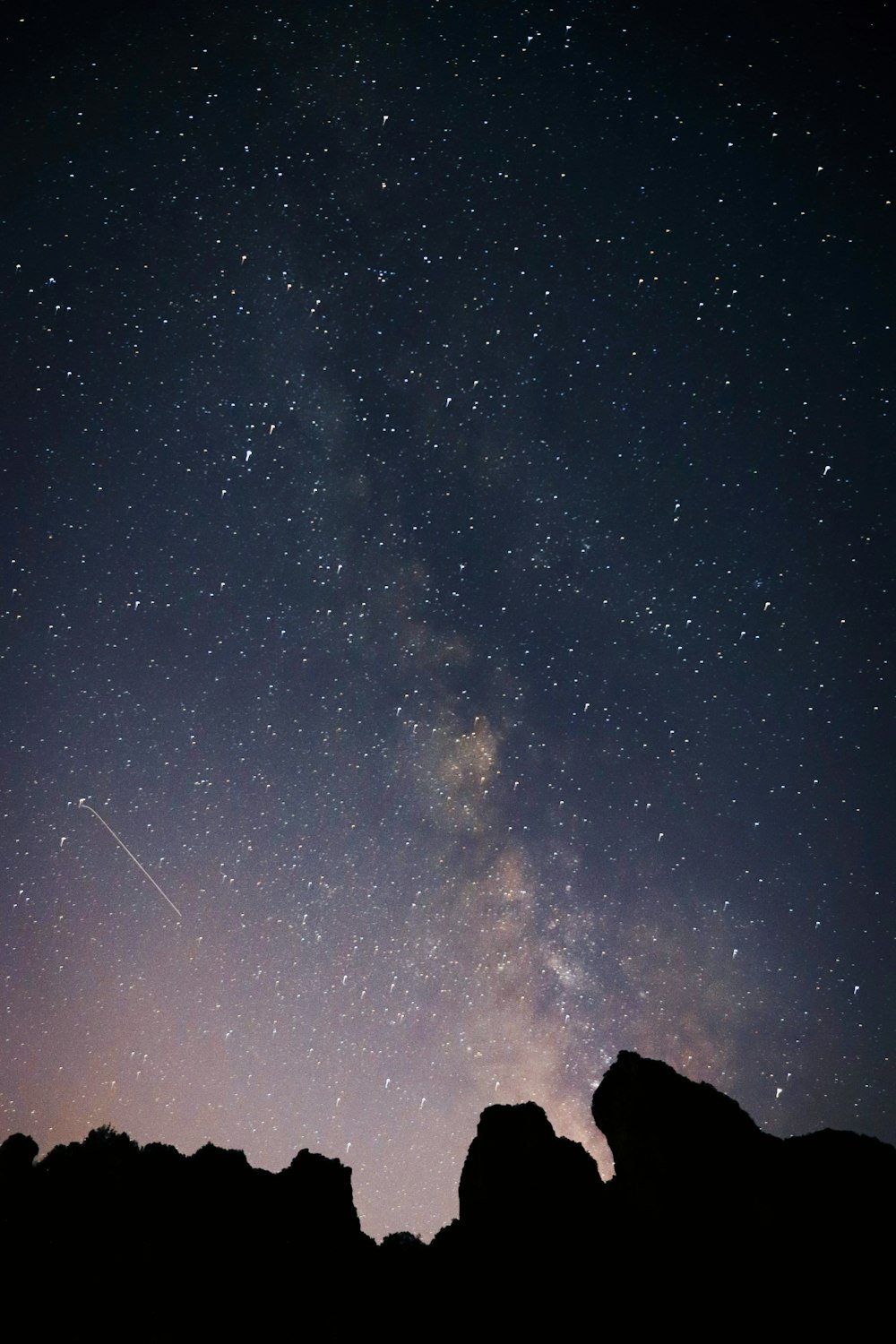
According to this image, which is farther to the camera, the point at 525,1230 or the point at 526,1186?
the point at 526,1186

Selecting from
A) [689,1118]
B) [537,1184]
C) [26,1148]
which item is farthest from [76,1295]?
[689,1118]

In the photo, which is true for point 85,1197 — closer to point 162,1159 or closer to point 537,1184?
point 162,1159

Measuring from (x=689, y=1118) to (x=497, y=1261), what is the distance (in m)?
8.26

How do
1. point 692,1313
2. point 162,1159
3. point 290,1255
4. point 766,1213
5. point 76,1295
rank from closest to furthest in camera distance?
point 692,1313 < point 766,1213 < point 76,1295 < point 290,1255 < point 162,1159

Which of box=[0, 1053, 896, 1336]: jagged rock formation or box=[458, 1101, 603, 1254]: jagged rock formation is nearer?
box=[0, 1053, 896, 1336]: jagged rock formation

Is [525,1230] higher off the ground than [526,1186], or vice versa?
[526,1186]

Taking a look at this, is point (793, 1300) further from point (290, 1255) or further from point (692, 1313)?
point (290, 1255)

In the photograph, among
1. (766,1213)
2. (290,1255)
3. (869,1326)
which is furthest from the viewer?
(290,1255)

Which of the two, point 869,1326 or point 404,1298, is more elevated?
point 869,1326

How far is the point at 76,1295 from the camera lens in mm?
21781

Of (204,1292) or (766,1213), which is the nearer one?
(766,1213)

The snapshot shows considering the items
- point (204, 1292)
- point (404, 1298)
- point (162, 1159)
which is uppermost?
point (162, 1159)

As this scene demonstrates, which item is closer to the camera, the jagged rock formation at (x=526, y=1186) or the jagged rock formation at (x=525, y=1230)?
the jagged rock formation at (x=525, y=1230)

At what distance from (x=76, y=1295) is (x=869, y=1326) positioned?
2409 cm
